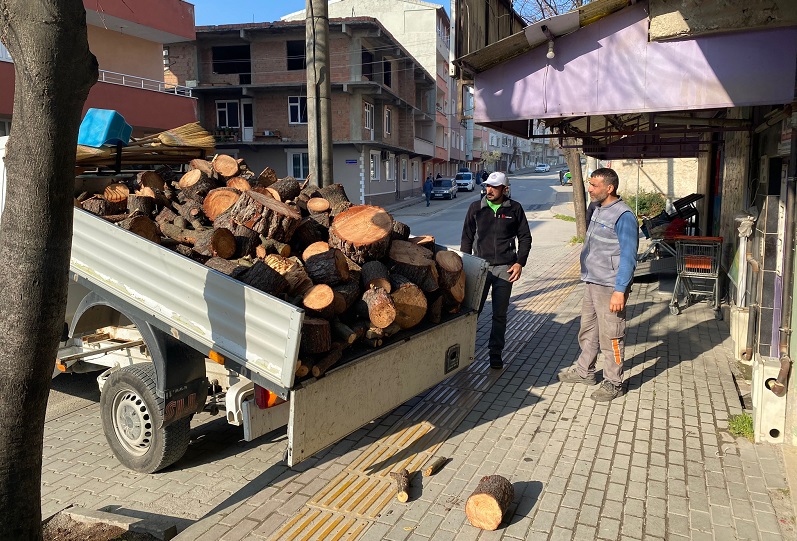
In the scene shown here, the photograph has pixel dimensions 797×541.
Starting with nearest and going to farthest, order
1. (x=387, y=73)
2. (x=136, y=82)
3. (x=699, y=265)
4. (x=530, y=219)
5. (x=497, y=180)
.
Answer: (x=497, y=180)
(x=699, y=265)
(x=136, y=82)
(x=530, y=219)
(x=387, y=73)

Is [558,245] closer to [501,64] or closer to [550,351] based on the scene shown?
[550,351]

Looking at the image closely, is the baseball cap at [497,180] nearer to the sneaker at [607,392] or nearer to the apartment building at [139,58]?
the sneaker at [607,392]

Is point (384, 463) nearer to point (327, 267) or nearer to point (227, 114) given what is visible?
point (327, 267)

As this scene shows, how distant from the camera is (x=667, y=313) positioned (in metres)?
8.92

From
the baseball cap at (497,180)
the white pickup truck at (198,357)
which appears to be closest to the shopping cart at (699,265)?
the baseball cap at (497,180)

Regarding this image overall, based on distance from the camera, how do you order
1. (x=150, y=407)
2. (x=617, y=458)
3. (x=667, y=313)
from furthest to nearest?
1. (x=667, y=313)
2. (x=617, y=458)
3. (x=150, y=407)

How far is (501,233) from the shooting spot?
20.3 ft

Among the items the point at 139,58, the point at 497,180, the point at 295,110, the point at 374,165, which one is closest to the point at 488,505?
the point at 497,180

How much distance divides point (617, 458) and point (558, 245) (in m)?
13.5

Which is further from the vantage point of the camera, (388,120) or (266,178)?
(388,120)

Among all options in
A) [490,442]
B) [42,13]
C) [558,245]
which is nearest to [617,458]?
[490,442]

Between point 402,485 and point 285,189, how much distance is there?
2770 millimetres

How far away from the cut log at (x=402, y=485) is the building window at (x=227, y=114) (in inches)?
1336

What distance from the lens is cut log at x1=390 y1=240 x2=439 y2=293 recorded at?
15.4ft
